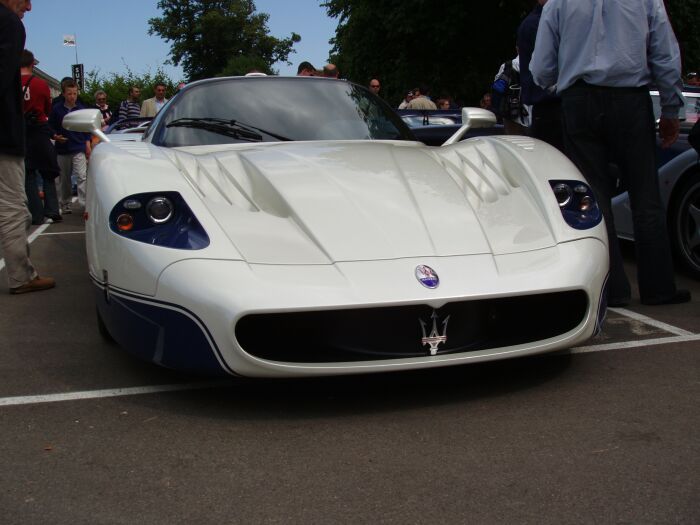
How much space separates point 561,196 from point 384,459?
158cm

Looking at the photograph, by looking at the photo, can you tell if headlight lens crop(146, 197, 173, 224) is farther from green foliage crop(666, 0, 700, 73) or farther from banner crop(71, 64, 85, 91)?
banner crop(71, 64, 85, 91)

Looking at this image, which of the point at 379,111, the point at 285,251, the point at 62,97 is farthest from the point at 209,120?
the point at 62,97

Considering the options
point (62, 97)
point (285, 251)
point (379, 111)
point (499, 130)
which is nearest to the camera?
point (285, 251)

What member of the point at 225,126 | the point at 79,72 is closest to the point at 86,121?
the point at 225,126

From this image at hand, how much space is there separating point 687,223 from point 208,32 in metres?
87.1

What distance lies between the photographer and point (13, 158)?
5.47 metres

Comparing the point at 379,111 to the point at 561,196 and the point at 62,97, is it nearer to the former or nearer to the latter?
the point at 561,196

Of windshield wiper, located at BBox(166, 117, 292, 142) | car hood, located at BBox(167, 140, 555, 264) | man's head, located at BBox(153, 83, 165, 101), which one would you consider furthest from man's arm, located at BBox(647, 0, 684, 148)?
man's head, located at BBox(153, 83, 165, 101)

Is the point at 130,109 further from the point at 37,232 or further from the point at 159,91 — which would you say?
the point at 37,232

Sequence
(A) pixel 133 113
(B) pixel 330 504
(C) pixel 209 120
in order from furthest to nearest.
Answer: (A) pixel 133 113 < (C) pixel 209 120 < (B) pixel 330 504

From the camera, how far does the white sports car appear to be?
9.86 ft

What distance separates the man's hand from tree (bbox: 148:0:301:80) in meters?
84.3

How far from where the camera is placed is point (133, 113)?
14.5 meters

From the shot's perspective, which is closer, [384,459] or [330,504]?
[330,504]
